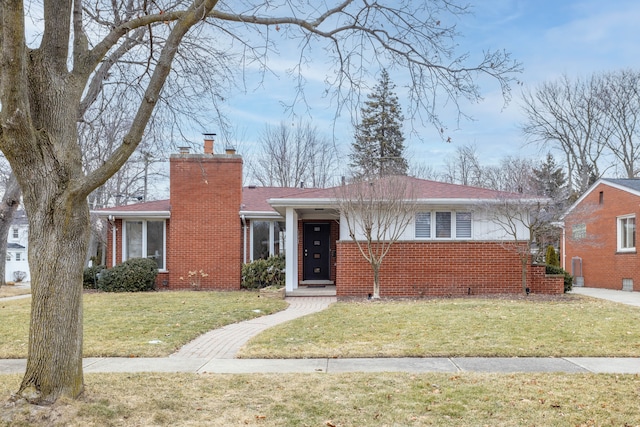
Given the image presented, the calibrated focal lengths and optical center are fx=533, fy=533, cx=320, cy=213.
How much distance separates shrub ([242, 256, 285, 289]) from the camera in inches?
702

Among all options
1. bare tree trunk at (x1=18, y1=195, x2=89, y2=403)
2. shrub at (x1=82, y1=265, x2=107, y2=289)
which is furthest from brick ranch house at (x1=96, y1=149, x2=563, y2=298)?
bare tree trunk at (x1=18, y1=195, x2=89, y2=403)

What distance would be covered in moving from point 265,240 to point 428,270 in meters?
6.59

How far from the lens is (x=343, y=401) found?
518cm

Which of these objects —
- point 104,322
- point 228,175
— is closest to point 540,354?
point 104,322

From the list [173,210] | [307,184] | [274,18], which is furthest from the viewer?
[307,184]

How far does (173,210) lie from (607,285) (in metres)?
16.7

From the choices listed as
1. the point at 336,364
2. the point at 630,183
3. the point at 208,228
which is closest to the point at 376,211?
the point at 208,228

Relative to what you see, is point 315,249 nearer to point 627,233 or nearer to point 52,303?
point 627,233

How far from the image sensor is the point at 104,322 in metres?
10.3

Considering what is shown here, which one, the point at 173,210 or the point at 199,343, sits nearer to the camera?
the point at 199,343

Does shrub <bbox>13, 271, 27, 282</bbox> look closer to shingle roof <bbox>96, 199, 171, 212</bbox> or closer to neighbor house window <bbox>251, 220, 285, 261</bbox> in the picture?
shingle roof <bbox>96, 199, 171, 212</bbox>

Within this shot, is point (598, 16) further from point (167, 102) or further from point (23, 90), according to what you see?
point (23, 90)

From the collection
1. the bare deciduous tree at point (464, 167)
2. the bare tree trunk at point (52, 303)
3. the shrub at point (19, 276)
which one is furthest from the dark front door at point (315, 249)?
the shrub at point (19, 276)

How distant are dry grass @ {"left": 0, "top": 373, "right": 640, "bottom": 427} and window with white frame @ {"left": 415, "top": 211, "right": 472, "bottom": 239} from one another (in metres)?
9.69
